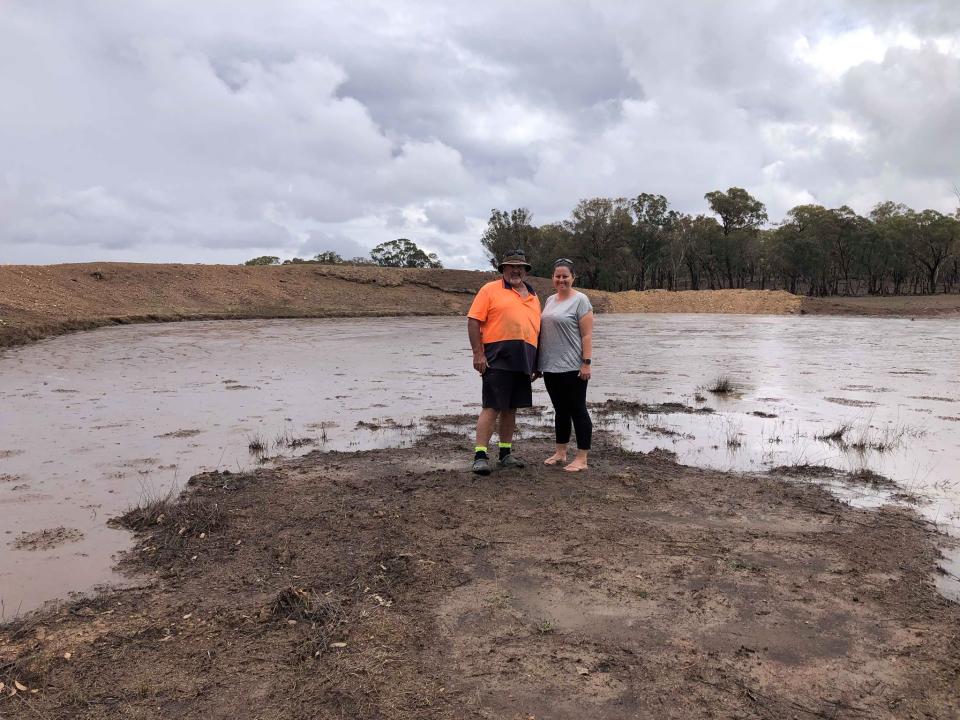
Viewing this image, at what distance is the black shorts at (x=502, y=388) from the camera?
5.42m

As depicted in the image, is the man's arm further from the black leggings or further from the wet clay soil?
the wet clay soil

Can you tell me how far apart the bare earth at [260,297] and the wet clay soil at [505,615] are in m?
18.7

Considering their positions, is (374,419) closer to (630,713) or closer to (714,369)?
(630,713)

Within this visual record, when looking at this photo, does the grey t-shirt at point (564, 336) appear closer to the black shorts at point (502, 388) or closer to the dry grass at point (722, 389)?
the black shorts at point (502, 388)

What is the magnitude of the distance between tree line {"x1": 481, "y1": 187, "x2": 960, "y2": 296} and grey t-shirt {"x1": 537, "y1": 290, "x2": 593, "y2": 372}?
6214 cm

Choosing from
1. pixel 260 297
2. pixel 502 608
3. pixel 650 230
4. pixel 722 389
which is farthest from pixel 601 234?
pixel 502 608

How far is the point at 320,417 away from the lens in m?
8.23

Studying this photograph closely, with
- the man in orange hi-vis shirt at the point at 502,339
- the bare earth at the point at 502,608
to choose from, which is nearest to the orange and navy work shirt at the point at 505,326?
the man in orange hi-vis shirt at the point at 502,339

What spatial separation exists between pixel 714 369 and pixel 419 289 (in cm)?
3676

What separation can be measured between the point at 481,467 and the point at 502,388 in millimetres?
691

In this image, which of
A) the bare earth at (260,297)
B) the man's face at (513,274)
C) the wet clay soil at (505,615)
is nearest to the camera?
the wet clay soil at (505,615)

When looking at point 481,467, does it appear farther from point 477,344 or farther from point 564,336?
point 564,336

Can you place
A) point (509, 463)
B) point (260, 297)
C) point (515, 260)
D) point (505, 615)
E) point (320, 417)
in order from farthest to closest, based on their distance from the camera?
point (260, 297), point (320, 417), point (509, 463), point (515, 260), point (505, 615)

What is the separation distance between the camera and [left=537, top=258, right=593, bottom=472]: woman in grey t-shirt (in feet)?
17.8
